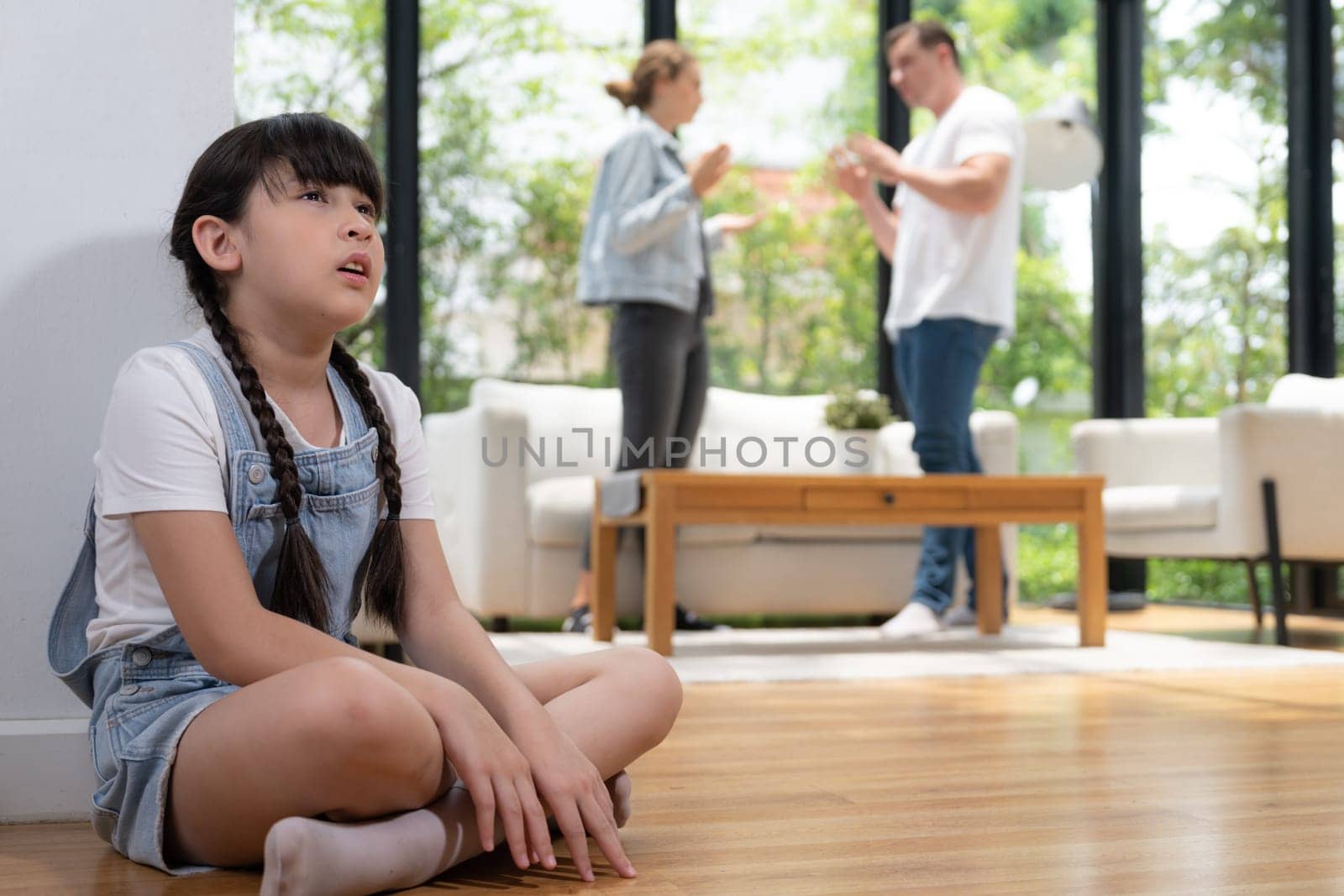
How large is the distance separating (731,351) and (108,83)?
12.2 ft

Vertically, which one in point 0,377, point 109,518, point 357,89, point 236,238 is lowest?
point 109,518

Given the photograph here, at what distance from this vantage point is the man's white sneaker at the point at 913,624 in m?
3.71

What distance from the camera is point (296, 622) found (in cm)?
115

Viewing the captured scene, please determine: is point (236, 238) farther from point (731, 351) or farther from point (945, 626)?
point (731, 351)

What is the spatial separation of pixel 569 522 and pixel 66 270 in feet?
8.12

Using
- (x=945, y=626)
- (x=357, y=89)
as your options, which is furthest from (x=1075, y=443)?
(x=357, y=89)

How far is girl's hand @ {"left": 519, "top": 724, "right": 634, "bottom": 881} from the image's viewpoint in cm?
113

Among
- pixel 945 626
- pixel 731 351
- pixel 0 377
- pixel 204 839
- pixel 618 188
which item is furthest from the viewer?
pixel 731 351

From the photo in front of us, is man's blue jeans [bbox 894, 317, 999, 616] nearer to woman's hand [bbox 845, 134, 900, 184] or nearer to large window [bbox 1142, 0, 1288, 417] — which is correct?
woman's hand [bbox 845, 134, 900, 184]

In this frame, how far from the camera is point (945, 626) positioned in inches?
155

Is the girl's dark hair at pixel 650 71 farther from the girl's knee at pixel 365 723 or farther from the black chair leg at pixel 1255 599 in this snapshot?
the girl's knee at pixel 365 723

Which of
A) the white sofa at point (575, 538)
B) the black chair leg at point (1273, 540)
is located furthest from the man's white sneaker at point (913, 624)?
the black chair leg at point (1273, 540)

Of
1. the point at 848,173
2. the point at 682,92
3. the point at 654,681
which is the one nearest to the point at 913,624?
the point at 848,173

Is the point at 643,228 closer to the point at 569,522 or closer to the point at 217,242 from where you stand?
the point at 569,522
